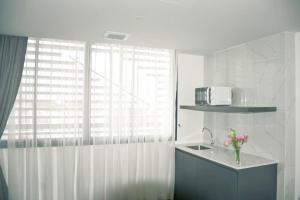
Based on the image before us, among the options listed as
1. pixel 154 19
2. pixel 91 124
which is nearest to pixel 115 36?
pixel 154 19

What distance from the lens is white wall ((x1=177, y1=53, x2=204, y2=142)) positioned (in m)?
3.45

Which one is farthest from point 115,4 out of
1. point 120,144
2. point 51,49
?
point 120,144

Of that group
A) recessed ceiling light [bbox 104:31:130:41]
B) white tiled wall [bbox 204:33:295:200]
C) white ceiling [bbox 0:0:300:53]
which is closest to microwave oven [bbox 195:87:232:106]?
white tiled wall [bbox 204:33:295:200]

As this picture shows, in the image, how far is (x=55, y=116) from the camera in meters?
2.77

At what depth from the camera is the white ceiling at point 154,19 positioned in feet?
5.74

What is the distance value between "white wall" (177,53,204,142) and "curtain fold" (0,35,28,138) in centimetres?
220

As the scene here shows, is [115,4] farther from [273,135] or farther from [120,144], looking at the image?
[273,135]

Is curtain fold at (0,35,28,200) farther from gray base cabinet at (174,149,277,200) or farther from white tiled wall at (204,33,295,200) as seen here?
white tiled wall at (204,33,295,200)

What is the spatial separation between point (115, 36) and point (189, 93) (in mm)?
1538

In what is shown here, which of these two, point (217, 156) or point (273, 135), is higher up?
point (273, 135)

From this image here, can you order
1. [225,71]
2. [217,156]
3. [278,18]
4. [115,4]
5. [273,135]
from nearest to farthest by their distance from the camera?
[115,4]
[278,18]
[273,135]
[217,156]
[225,71]

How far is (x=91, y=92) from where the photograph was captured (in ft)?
9.64

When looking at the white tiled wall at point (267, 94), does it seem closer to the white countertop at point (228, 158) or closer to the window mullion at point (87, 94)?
the white countertop at point (228, 158)

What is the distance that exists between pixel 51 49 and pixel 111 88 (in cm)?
91
